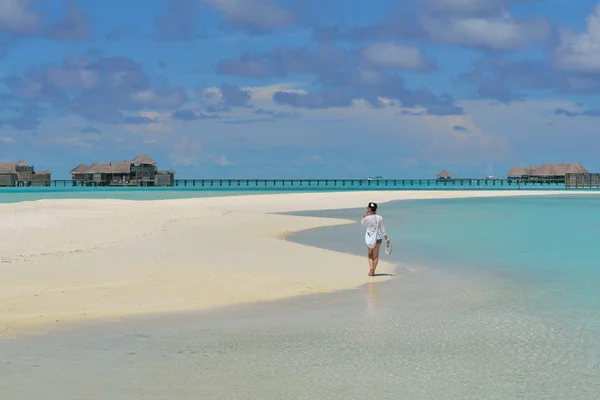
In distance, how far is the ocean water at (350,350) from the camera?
715 cm

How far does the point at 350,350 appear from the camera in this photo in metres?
8.69

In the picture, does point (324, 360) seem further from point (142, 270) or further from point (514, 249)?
point (514, 249)

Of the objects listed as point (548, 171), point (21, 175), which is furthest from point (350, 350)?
point (21, 175)

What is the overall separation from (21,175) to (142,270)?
447 ft

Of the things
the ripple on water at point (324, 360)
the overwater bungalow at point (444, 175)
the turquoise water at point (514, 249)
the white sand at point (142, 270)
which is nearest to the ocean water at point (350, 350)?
the ripple on water at point (324, 360)

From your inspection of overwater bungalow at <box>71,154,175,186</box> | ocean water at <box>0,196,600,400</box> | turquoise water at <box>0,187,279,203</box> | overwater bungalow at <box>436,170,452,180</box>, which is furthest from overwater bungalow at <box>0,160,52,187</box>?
ocean water at <box>0,196,600,400</box>

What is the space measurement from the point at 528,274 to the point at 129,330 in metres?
10.1

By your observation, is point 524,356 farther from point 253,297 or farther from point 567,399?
point 253,297

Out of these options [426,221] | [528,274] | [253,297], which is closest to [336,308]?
[253,297]

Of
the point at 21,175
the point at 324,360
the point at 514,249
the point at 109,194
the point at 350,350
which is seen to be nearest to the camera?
the point at 324,360

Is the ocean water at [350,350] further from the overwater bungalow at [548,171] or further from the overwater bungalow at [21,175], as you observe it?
the overwater bungalow at [21,175]

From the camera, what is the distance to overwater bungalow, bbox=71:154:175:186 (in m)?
133

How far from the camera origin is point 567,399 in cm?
693

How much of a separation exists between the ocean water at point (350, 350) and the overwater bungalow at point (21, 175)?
135685mm
